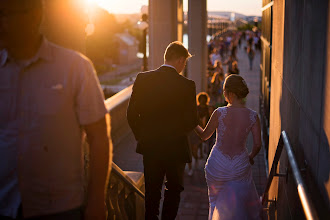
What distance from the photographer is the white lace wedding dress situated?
5.02 metres

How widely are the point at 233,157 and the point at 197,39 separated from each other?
12.1 m

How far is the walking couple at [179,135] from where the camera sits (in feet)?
15.2

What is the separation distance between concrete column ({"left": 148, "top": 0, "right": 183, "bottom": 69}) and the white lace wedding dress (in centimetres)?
935

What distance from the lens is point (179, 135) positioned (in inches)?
184

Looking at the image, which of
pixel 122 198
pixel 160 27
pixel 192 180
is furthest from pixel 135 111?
pixel 160 27

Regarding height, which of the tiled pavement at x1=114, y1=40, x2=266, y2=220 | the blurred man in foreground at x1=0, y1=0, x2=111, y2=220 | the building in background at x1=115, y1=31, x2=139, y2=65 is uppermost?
the blurred man in foreground at x1=0, y1=0, x2=111, y2=220

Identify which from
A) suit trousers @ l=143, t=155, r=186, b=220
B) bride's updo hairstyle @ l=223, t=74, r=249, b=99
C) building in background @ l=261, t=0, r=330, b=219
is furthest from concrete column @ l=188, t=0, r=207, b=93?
A: suit trousers @ l=143, t=155, r=186, b=220

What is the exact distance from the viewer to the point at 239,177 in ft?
16.8

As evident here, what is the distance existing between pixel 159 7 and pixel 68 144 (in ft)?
41.0

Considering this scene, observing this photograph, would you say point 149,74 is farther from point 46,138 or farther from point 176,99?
point 46,138

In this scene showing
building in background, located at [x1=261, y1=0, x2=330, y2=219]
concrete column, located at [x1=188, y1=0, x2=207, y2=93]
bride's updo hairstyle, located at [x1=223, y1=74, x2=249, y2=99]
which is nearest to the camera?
building in background, located at [x1=261, y1=0, x2=330, y2=219]

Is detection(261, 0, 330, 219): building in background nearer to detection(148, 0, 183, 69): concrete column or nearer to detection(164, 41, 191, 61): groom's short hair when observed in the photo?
detection(164, 41, 191, 61): groom's short hair

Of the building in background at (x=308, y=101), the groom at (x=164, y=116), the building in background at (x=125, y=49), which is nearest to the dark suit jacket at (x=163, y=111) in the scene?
the groom at (x=164, y=116)

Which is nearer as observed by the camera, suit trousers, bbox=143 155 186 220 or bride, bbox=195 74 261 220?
suit trousers, bbox=143 155 186 220
